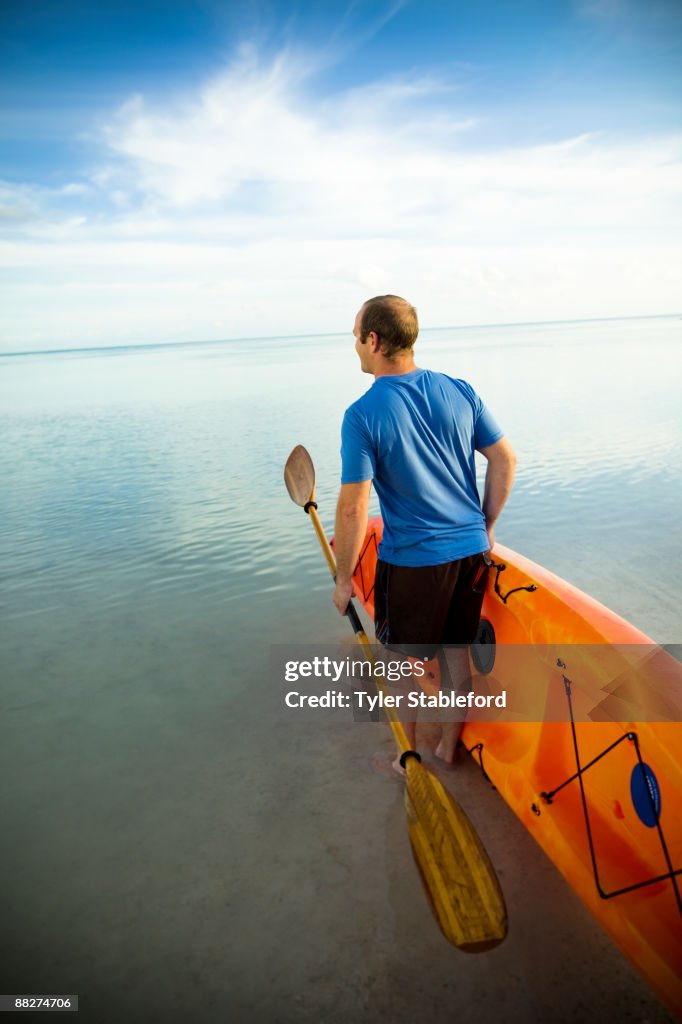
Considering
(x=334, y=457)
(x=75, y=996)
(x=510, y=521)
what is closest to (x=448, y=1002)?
(x=75, y=996)

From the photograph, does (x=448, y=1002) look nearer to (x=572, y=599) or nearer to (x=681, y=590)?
(x=572, y=599)

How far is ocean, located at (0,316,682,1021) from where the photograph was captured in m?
2.40

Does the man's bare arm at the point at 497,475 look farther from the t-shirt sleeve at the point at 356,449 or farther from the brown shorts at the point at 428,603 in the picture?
the t-shirt sleeve at the point at 356,449

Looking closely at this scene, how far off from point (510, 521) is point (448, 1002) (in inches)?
234

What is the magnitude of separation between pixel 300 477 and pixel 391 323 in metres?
1.90

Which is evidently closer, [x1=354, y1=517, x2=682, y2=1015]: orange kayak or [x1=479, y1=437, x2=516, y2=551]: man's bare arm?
[x1=354, y1=517, x2=682, y2=1015]: orange kayak

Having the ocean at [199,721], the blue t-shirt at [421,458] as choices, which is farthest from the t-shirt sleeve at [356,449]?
the ocean at [199,721]

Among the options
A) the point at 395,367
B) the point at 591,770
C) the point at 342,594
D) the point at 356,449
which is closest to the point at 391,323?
the point at 395,367

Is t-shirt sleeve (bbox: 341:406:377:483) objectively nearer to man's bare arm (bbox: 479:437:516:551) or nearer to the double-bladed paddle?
man's bare arm (bbox: 479:437:516:551)

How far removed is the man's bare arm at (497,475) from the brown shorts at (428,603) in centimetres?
27

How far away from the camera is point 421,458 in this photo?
2.51m

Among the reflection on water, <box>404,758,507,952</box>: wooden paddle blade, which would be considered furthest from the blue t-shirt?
the reflection on water

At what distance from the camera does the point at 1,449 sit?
45.9ft

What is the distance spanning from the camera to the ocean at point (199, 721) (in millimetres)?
2400
